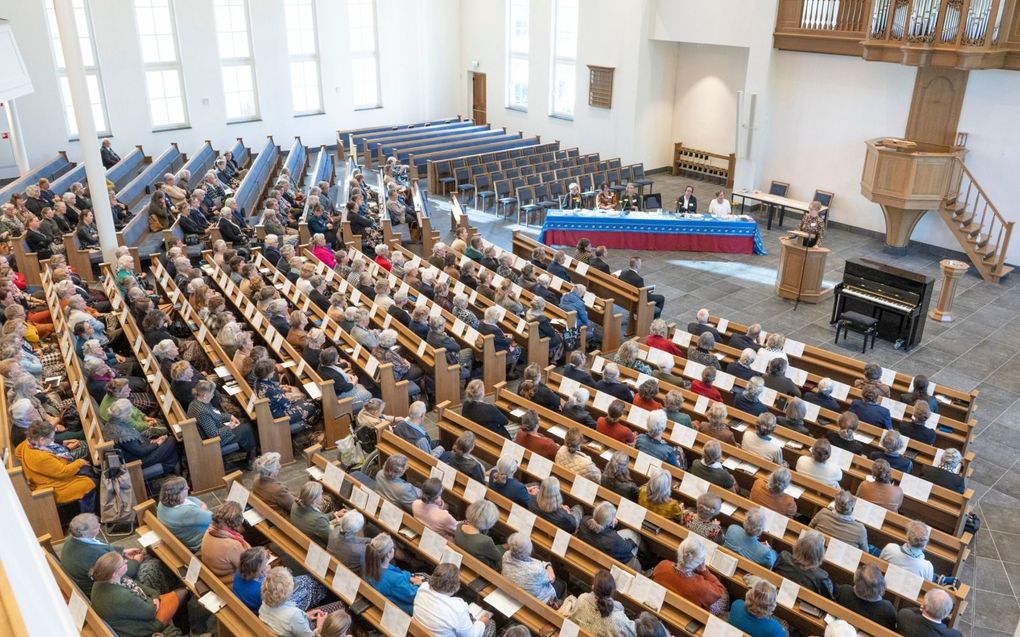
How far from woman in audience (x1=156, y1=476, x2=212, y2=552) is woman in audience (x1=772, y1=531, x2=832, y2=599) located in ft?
12.4

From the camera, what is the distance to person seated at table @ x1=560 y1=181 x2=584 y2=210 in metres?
14.8

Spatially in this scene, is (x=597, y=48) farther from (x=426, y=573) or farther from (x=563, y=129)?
(x=426, y=573)

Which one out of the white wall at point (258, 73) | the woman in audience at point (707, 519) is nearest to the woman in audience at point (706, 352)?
the woman in audience at point (707, 519)

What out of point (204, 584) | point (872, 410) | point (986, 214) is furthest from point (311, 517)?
point (986, 214)

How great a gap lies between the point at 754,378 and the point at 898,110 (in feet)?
30.7

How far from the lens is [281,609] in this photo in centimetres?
427

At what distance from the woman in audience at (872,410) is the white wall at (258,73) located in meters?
17.6

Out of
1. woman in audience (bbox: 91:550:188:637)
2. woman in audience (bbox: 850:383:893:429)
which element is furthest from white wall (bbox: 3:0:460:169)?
woman in audience (bbox: 850:383:893:429)

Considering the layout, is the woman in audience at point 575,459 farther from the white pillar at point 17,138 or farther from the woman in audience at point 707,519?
the white pillar at point 17,138

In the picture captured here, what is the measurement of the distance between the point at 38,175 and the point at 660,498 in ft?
48.0

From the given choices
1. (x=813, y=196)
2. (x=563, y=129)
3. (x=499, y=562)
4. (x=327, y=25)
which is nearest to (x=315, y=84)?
(x=327, y=25)

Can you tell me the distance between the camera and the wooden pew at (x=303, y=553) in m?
4.55

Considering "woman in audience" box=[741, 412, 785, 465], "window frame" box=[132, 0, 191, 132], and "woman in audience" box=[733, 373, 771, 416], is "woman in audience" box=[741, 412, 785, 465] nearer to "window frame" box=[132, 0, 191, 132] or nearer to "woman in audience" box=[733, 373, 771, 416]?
"woman in audience" box=[733, 373, 771, 416]

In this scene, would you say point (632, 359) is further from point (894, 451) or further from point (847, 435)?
point (894, 451)
